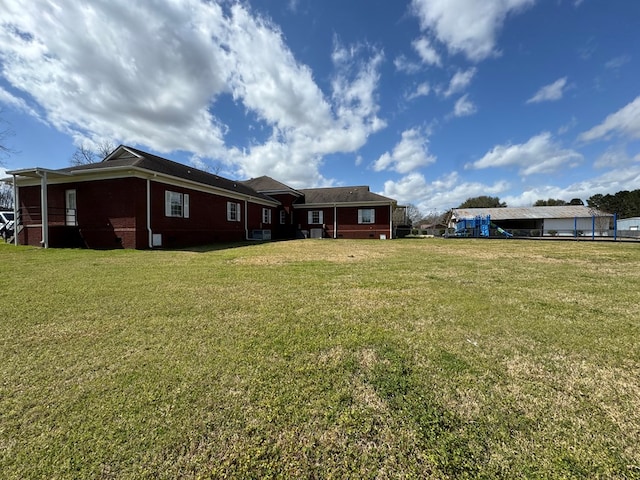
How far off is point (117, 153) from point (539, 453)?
19.5 m

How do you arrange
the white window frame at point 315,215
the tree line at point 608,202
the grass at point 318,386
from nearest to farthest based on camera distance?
the grass at point 318,386 → the white window frame at point 315,215 → the tree line at point 608,202

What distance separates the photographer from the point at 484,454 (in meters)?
1.71

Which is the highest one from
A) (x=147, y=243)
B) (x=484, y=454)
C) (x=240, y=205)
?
(x=240, y=205)

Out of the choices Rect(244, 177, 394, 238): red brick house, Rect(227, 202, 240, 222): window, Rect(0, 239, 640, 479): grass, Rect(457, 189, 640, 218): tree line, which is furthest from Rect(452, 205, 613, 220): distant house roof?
Rect(0, 239, 640, 479): grass

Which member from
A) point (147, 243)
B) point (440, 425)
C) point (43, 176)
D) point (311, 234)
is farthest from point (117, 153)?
point (440, 425)

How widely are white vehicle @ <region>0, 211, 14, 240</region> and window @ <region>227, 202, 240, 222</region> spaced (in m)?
11.4

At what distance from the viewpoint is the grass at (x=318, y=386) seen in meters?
1.68

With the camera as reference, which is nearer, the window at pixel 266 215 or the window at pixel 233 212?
the window at pixel 233 212

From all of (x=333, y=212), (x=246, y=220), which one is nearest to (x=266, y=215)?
(x=246, y=220)

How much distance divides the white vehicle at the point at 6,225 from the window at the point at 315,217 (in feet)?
61.5

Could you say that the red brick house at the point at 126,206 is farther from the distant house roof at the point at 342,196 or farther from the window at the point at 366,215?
the window at the point at 366,215

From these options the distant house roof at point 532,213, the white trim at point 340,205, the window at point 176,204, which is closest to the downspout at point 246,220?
the window at point 176,204

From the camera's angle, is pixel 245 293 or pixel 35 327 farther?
pixel 245 293

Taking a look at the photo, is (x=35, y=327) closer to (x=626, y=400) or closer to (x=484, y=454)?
(x=484, y=454)
